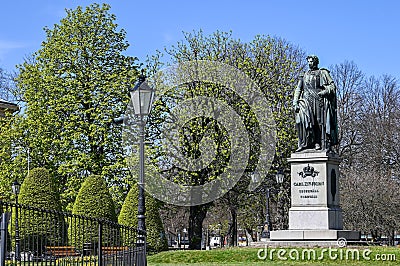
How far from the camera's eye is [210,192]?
38.3m

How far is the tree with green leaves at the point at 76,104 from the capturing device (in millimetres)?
38500

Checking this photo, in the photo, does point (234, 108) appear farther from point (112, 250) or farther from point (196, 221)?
point (112, 250)

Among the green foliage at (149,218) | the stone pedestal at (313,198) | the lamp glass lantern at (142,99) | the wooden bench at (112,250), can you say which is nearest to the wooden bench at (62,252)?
the wooden bench at (112,250)

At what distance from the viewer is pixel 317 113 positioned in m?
25.3

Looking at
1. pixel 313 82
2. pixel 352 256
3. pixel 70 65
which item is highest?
pixel 70 65

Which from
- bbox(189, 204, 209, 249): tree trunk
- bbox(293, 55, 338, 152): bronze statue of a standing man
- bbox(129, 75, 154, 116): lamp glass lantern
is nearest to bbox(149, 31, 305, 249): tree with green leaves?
bbox(189, 204, 209, 249): tree trunk

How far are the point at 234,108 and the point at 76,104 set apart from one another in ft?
26.3

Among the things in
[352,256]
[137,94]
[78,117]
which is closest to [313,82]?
[352,256]

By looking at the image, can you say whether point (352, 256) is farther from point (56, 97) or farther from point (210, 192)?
point (56, 97)

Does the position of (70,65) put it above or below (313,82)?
above

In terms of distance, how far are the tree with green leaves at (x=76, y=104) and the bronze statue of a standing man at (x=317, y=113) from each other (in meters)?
14.5

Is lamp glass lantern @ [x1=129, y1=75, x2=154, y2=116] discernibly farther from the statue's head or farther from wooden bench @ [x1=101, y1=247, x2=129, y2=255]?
the statue's head

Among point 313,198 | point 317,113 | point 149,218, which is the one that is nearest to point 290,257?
point 313,198

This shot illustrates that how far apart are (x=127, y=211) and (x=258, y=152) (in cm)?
889
